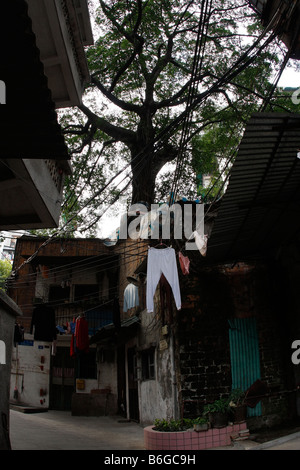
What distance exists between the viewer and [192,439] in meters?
8.32

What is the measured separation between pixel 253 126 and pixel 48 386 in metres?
16.9

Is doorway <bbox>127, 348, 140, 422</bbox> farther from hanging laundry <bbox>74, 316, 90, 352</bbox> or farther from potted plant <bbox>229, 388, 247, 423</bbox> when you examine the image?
→ potted plant <bbox>229, 388, 247, 423</bbox>

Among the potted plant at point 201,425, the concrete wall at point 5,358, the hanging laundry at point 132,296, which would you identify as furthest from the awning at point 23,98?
the hanging laundry at point 132,296

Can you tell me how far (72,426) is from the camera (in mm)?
13062

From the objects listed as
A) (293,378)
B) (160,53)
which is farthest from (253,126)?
(160,53)

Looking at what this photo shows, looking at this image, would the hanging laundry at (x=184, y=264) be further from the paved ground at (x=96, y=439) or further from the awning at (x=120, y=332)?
the awning at (x=120, y=332)

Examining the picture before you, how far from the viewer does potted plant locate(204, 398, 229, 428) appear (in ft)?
28.1

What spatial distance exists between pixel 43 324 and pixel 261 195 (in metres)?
8.85

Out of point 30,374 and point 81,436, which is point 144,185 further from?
point 30,374

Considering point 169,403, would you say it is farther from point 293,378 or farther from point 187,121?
point 187,121

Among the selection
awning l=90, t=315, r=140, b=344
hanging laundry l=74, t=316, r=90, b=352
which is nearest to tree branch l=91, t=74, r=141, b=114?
awning l=90, t=315, r=140, b=344

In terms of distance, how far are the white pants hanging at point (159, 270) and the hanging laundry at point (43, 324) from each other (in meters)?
5.14

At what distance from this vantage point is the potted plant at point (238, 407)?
8789 mm
